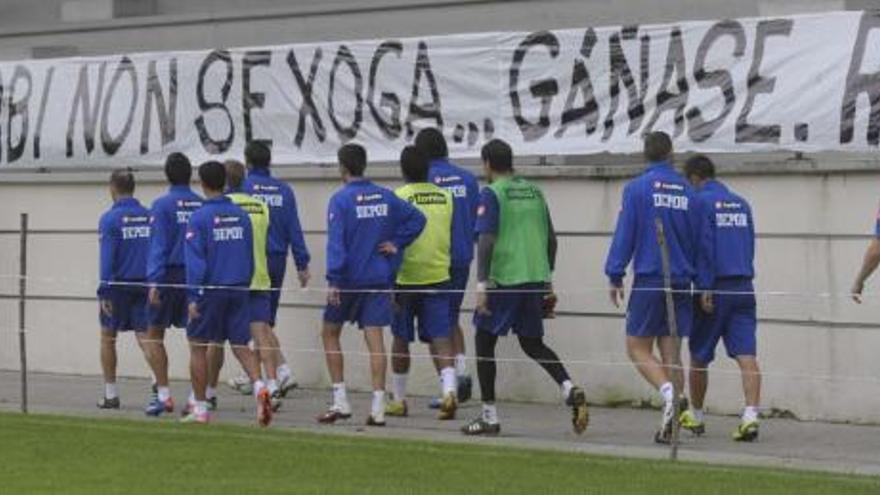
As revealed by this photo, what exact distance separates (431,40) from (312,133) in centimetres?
151

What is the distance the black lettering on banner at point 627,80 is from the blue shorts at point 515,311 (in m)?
2.17

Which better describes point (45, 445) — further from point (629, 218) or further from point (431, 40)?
point (431, 40)

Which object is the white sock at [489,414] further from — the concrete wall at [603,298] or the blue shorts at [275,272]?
the blue shorts at [275,272]

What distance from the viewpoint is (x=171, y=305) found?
15336mm

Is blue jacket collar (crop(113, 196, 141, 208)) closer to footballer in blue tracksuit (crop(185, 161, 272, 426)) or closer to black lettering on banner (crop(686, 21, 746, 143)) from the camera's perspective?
footballer in blue tracksuit (crop(185, 161, 272, 426))

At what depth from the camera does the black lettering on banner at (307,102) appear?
57.5ft

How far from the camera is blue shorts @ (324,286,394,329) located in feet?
47.0

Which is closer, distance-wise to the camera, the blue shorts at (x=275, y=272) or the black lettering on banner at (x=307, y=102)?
the blue shorts at (x=275, y=272)

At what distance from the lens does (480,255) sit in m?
13.8

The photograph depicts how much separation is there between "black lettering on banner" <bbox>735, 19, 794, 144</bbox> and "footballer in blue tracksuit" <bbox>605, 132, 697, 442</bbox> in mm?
1547

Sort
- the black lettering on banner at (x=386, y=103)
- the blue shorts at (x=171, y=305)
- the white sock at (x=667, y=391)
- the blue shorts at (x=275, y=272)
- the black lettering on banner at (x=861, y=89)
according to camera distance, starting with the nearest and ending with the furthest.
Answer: the white sock at (x=667, y=391) → the black lettering on banner at (x=861, y=89) → the blue shorts at (x=171, y=305) → the blue shorts at (x=275, y=272) → the black lettering on banner at (x=386, y=103)

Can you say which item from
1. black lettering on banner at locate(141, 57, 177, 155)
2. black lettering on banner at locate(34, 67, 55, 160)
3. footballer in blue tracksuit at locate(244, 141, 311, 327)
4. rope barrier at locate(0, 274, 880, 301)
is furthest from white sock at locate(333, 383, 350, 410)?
black lettering on banner at locate(34, 67, 55, 160)

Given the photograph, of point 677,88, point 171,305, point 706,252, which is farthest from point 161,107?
point 706,252

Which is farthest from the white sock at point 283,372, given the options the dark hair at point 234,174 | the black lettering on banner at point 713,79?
the black lettering on banner at point 713,79
